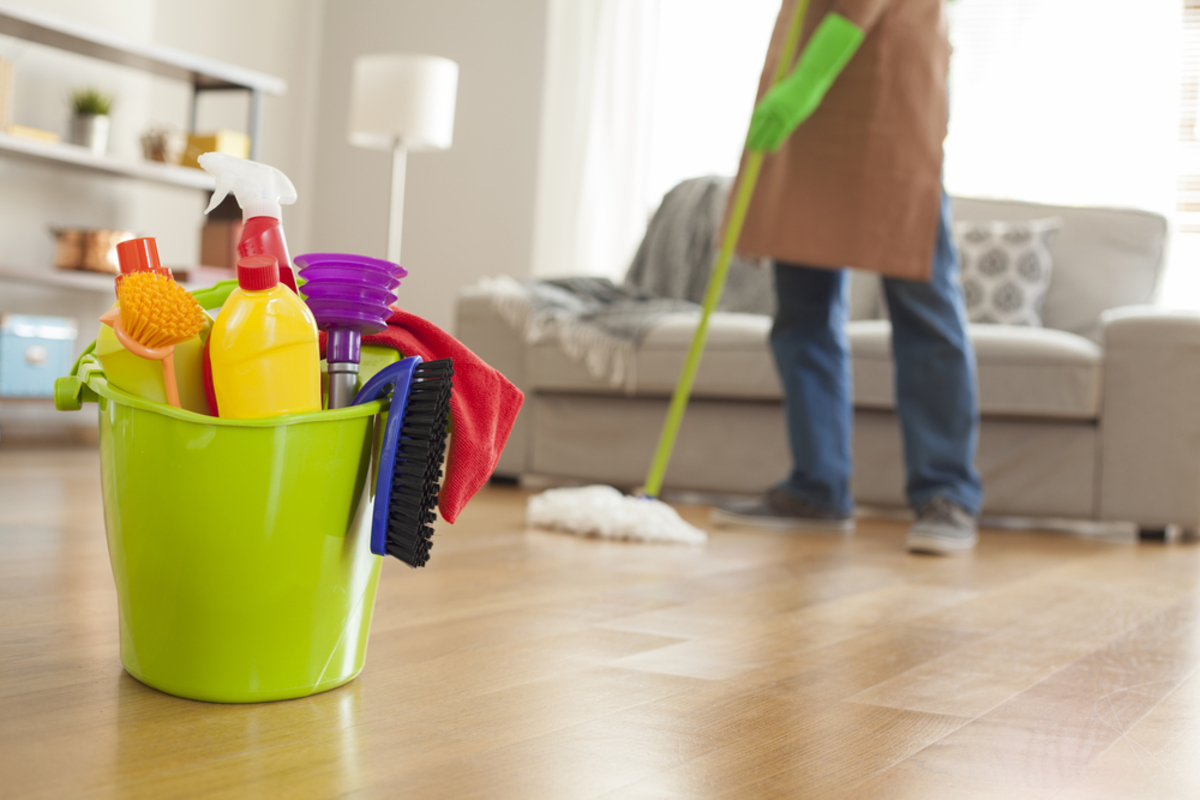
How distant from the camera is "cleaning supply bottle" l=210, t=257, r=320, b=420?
0.64 metres

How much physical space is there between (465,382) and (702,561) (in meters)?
0.82

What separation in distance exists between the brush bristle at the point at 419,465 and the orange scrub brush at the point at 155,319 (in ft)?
0.44

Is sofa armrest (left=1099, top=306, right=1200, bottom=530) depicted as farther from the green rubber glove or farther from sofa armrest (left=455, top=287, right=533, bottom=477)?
sofa armrest (left=455, top=287, right=533, bottom=477)

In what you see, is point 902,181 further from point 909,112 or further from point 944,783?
point 944,783

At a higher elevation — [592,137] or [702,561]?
[592,137]

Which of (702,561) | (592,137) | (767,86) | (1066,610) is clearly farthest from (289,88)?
(1066,610)

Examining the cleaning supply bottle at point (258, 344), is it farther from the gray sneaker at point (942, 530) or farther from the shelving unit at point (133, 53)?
the shelving unit at point (133, 53)

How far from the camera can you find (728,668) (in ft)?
2.89

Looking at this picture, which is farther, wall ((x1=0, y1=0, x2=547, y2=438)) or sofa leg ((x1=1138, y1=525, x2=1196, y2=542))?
wall ((x1=0, y1=0, x2=547, y2=438))

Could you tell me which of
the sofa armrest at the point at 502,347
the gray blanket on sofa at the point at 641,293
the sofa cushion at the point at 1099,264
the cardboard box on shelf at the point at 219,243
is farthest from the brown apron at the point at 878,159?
the cardboard box on shelf at the point at 219,243

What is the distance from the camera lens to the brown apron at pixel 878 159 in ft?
5.94

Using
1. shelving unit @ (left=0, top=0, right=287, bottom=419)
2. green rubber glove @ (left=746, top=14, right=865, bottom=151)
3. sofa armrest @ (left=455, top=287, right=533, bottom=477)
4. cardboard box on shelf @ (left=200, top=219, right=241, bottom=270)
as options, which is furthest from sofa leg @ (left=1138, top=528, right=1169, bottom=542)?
cardboard box on shelf @ (left=200, top=219, right=241, bottom=270)

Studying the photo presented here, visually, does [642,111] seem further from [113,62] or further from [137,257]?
[137,257]

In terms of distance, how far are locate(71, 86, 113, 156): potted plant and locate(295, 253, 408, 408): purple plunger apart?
2.73 metres
